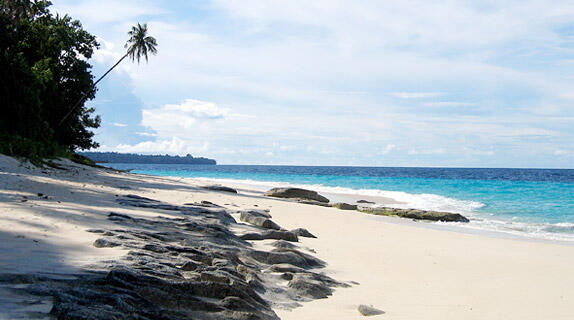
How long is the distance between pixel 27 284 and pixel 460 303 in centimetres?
608

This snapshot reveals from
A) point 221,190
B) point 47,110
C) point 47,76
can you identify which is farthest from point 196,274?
point 47,110

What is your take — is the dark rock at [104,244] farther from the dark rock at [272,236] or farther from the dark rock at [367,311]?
the dark rock at [272,236]

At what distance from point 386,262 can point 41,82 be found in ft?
78.9

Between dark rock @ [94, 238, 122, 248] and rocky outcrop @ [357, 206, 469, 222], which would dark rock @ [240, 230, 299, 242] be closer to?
dark rock @ [94, 238, 122, 248]

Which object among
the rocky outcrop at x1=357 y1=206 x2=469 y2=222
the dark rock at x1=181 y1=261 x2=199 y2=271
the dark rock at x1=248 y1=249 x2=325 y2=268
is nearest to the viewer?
the dark rock at x1=181 y1=261 x2=199 y2=271

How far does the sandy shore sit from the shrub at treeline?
12.5 meters

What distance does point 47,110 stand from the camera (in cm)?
3125

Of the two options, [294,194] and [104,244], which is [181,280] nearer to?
[104,244]

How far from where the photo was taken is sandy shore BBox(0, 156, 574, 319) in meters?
5.79

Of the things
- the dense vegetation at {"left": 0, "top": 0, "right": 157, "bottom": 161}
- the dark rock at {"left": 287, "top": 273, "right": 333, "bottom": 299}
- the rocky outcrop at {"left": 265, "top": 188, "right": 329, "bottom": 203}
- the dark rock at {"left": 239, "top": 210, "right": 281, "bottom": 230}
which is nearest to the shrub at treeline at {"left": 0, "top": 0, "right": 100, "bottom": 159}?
the dense vegetation at {"left": 0, "top": 0, "right": 157, "bottom": 161}

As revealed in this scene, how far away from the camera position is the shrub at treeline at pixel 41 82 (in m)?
24.3

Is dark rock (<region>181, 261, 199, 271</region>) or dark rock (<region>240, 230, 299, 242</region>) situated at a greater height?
dark rock (<region>181, 261, 199, 271</region>)

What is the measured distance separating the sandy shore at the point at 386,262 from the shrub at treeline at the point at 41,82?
12.5 m

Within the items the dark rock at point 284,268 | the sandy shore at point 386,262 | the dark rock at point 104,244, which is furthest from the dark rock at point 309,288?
the dark rock at point 104,244
